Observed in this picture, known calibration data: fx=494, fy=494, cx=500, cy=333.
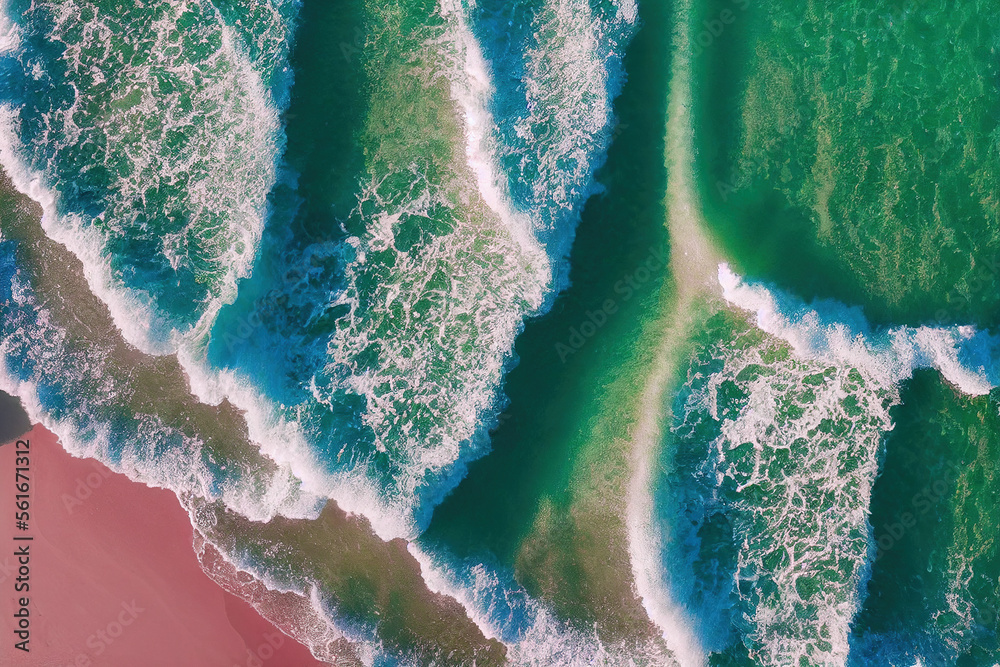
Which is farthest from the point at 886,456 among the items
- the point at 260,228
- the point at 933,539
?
the point at 260,228

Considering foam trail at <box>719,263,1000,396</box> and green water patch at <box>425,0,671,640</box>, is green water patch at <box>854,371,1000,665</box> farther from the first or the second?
green water patch at <box>425,0,671,640</box>

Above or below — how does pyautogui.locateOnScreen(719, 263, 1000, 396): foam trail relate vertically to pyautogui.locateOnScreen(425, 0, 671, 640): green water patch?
above

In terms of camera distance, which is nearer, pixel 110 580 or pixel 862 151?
pixel 862 151

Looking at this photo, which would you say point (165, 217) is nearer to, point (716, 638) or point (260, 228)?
point (260, 228)

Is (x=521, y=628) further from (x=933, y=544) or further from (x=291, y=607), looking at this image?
(x=933, y=544)

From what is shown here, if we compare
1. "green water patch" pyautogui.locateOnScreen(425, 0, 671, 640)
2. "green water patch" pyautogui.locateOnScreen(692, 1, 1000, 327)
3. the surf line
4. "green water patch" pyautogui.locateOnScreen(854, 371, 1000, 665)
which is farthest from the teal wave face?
"green water patch" pyautogui.locateOnScreen(854, 371, 1000, 665)

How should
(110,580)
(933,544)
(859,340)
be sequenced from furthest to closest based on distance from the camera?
1. (110,580)
2. (933,544)
3. (859,340)

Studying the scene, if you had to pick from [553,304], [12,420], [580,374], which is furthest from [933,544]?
[12,420]
